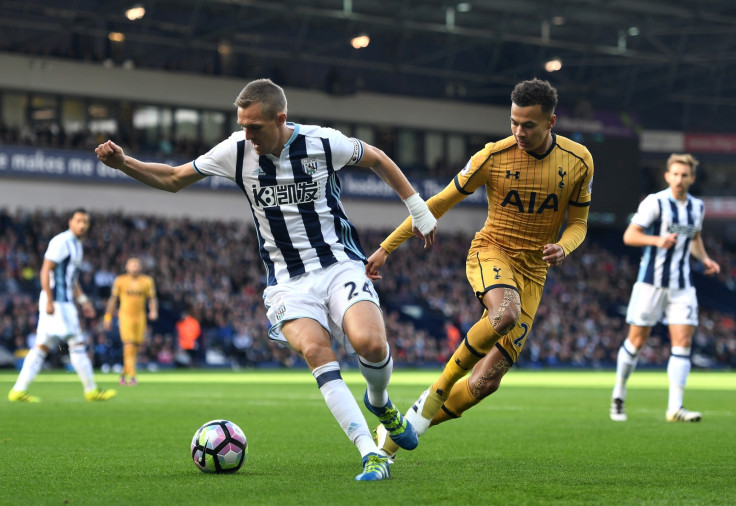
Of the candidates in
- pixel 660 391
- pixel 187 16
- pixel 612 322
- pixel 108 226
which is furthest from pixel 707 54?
pixel 660 391

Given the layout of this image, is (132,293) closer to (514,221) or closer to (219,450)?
(514,221)

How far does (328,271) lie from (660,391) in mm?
13504

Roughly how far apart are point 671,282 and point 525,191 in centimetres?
418

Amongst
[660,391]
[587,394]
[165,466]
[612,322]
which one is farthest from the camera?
[612,322]

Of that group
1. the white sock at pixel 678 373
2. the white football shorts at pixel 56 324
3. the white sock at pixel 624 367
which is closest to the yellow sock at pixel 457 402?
the white sock at pixel 624 367

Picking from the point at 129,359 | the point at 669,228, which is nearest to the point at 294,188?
the point at 669,228

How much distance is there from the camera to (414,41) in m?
42.8

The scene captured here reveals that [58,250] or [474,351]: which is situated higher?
[58,250]

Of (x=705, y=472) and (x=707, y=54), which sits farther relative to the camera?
(x=707, y=54)

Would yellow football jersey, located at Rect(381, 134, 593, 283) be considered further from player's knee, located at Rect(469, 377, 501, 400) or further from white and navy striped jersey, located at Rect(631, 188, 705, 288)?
white and navy striped jersey, located at Rect(631, 188, 705, 288)

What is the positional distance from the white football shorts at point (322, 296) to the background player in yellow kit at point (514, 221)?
2.51ft

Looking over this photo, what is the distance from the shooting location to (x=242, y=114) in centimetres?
586

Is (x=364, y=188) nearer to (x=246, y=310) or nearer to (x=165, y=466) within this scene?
(x=246, y=310)

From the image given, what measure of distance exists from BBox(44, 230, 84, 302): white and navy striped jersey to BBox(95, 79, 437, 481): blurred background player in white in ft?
25.2
